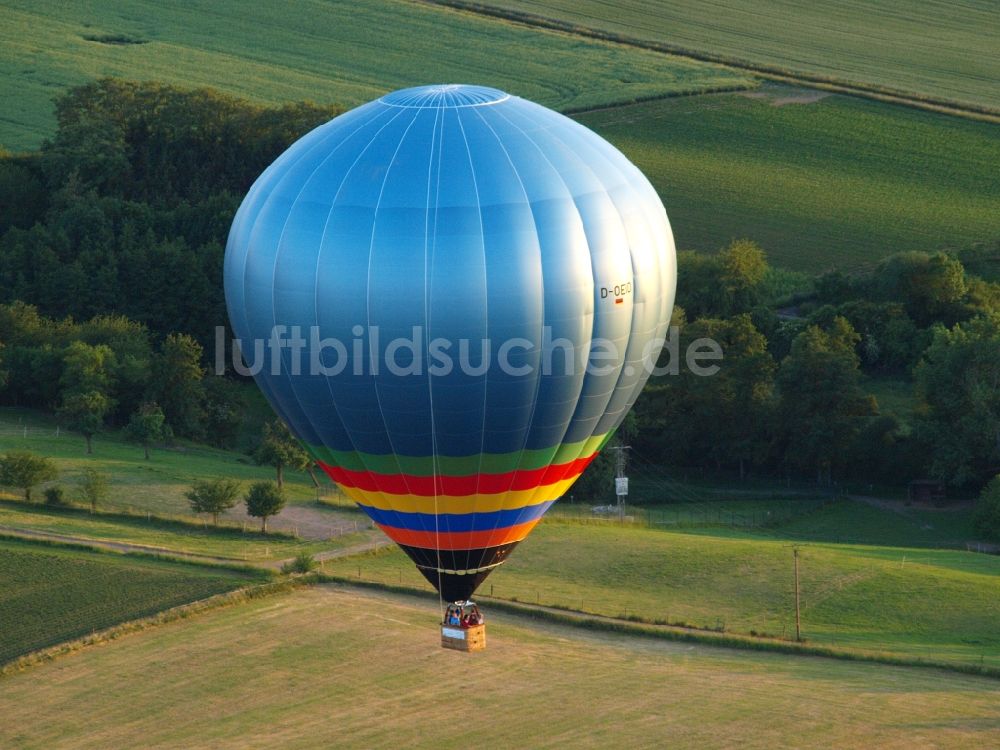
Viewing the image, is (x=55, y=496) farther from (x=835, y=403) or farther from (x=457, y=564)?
(x=835, y=403)

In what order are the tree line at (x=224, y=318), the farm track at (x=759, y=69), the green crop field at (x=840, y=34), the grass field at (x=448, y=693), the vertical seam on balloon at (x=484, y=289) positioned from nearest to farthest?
1. the vertical seam on balloon at (x=484, y=289)
2. the grass field at (x=448, y=693)
3. the tree line at (x=224, y=318)
4. the farm track at (x=759, y=69)
5. the green crop field at (x=840, y=34)

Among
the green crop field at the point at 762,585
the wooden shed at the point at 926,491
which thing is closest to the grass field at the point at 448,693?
the green crop field at the point at 762,585

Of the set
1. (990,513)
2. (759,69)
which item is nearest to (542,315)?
(990,513)

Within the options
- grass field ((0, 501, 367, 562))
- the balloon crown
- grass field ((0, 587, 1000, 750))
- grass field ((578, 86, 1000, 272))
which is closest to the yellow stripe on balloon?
grass field ((0, 587, 1000, 750))

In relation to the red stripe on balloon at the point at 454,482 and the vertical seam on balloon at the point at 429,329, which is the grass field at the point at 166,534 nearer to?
the red stripe on balloon at the point at 454,482

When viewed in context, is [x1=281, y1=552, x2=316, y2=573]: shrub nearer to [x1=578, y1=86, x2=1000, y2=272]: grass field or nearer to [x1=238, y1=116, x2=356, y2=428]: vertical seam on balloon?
[x1=238, y1=116, x2=356, y2=428]: vertical seam on balloon

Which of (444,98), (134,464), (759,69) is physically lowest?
(134,464)
